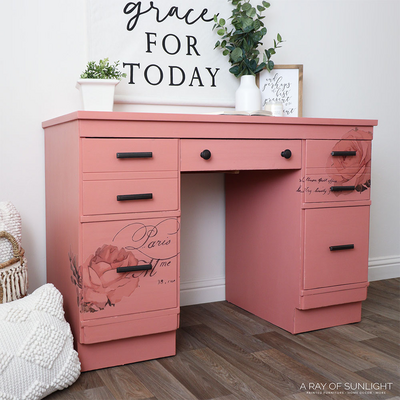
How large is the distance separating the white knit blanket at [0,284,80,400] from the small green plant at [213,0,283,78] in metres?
1.29

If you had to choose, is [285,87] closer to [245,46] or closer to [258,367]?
[245,46]

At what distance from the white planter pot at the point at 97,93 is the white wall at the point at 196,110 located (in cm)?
24

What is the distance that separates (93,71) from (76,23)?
29cm

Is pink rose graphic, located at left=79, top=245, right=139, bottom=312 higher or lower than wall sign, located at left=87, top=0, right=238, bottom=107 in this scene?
lower

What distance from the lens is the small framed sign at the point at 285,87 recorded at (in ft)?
7.04

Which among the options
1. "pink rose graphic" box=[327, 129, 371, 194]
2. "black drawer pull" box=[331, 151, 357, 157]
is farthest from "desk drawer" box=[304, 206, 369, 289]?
"black drawer pull" box=[331, 151, 357, 157]

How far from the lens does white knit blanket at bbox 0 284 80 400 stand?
4.12ft

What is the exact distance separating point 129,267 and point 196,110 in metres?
0.91

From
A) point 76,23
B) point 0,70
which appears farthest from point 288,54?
point 0,70

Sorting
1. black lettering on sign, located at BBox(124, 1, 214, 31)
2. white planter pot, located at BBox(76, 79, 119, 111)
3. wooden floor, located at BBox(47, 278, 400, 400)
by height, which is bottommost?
wooden floor, located at BBox(47, 278, 400, 400)

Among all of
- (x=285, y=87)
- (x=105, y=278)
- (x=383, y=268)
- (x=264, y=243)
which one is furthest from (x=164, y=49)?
(x=383, y=268)

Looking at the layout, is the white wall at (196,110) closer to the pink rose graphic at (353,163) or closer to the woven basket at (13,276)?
the woven basket at (13,276)

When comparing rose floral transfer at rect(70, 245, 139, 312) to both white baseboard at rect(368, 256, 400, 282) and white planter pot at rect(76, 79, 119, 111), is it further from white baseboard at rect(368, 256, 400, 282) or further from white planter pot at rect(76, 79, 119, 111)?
white baseboard at rect(368, 256, 400, 282)

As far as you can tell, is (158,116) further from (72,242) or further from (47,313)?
(47,313)
